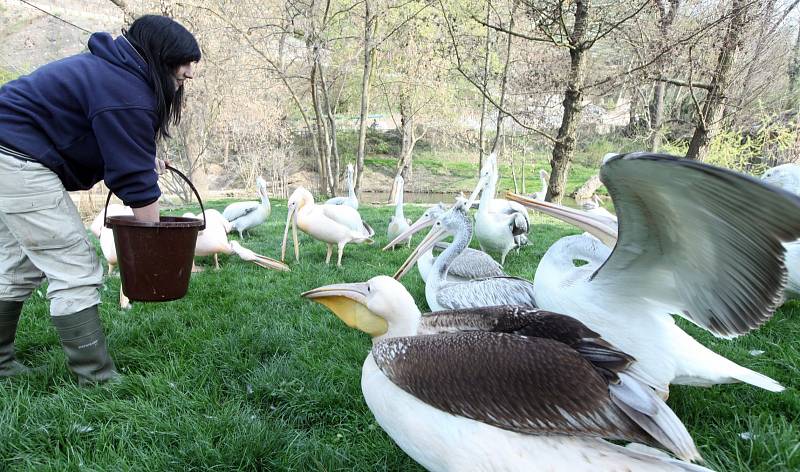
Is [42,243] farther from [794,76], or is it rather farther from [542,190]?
[794,76]

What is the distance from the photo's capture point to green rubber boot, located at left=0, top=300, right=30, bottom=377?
232 cm

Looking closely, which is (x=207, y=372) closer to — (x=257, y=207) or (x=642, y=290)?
(x=642, y=290)

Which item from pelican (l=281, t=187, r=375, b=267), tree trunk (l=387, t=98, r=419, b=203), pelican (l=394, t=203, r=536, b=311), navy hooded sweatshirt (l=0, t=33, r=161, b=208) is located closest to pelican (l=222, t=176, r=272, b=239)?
pelican (l=281, t=187, r=375, b=267)

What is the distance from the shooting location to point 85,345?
2252 millimetres

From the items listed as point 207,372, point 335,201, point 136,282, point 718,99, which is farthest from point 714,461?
point 718,99

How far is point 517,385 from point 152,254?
1.80 meters

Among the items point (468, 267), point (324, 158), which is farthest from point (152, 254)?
point (324, 158)

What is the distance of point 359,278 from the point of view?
14.8ft

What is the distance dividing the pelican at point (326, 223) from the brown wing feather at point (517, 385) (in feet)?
12.0

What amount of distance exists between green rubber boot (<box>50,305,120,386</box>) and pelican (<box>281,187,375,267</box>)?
2.90 meters

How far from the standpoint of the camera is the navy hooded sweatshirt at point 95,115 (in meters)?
1.95

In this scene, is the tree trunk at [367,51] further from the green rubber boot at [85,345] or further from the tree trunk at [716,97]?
the green rubber boot at [85,345]

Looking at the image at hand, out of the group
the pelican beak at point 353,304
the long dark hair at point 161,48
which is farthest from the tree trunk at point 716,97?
the long dark hair at point 161,48

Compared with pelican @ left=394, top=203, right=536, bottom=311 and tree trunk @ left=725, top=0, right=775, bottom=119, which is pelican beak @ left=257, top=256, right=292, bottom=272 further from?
tree trunk @ left=725, top=0, right=775, bottom=119
